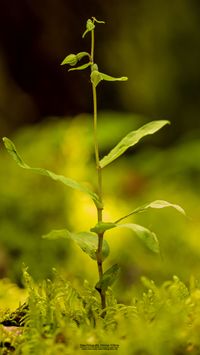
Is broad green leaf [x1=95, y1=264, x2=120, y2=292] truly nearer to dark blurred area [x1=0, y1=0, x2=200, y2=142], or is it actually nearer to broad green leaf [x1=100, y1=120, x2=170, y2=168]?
broad green leaf [x1=100, y1=120, x2=170, y2=168]

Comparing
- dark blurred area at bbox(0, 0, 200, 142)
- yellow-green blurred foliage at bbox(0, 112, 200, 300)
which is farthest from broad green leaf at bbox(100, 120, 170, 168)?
dark blurred area at bbox(0, 0, 200, 142)

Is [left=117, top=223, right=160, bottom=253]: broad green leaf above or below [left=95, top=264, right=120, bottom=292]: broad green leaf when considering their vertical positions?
above

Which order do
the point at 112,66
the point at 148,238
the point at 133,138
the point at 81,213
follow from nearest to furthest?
1. the point at 148,238
2. the point at 133,138
3. the point at 81,213
4. the point at 112,66

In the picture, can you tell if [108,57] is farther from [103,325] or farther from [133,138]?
[103,325]

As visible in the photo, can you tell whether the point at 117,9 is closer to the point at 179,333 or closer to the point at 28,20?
the point at 28,20

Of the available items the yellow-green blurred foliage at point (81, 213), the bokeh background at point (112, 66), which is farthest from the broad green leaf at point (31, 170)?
the bokeh background at point (112, 66)

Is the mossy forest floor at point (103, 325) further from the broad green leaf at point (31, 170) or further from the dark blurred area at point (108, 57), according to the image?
the dark blurred area at point (108, 57)

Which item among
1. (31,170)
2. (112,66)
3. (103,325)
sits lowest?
(112,66)

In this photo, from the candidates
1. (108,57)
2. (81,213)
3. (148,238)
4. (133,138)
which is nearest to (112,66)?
(108,57)

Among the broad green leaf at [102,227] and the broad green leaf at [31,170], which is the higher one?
the broad green leaf at [31,170]
